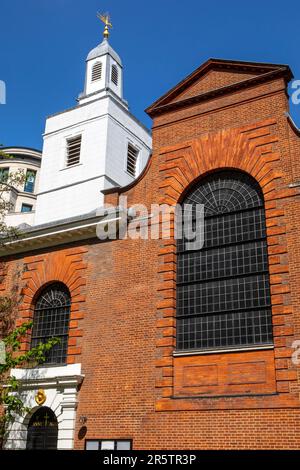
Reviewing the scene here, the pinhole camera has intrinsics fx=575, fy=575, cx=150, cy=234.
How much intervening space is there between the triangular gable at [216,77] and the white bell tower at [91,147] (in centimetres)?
794

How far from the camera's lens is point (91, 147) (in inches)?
1177

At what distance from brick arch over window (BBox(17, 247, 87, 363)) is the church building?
54 millimetres

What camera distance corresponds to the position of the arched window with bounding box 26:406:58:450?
19.6 metres

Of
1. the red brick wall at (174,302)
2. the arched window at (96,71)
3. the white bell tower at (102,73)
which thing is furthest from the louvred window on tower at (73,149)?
the red brick wall at (174,302)

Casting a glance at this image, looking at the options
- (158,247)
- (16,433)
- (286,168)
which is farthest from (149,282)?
(16,433)

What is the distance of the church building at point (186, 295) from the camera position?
16.6 meters

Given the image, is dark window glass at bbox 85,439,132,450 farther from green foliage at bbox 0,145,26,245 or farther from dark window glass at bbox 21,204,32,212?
dark window glass at bbox 21,204,32,212

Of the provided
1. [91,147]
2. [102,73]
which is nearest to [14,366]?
[91,147]

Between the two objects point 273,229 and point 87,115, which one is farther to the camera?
point 87,115

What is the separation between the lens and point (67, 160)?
1213 inches

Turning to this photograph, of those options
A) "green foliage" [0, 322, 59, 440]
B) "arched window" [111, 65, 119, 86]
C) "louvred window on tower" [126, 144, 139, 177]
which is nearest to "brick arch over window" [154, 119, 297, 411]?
"green foliage" [0, 322, 59, 440]

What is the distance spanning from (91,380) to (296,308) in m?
7.32

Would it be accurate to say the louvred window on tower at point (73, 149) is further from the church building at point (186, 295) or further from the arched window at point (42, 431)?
the arched window at point (42, 431)
